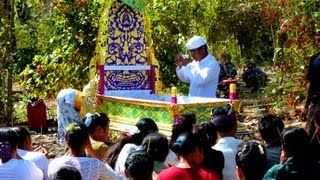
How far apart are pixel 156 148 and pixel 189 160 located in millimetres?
356

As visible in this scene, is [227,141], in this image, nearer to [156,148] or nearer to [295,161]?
[156,148]

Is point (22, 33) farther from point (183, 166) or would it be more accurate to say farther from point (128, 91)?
point (183, 166)

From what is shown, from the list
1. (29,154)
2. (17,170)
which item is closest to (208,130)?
(29,154)

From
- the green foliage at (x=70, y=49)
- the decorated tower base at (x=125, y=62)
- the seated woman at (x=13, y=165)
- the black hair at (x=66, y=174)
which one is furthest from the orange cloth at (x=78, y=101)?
the black hair at (x=66, y=174)

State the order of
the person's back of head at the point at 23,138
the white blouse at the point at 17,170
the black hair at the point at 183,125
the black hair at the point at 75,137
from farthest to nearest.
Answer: the black hair at the point at 183,125
the person's back of head at the point at 23,138
the black hair at the point at 75,137
the white blouse at the point at 17,170

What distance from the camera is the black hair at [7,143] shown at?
4.11 m

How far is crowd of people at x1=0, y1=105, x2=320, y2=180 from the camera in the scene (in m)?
3.69

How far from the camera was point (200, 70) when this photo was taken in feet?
25.2

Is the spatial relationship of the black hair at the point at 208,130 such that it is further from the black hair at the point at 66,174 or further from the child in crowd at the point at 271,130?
the black hair at the point at 66,174

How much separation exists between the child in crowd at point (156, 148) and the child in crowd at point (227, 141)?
21.3 inches

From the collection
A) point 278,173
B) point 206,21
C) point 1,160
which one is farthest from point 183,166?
point 206,21

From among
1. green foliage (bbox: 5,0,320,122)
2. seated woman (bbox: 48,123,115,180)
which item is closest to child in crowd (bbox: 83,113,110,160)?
seated woman (bbox: 48,123,115,180)

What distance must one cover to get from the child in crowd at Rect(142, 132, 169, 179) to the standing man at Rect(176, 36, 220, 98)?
11.4 feet

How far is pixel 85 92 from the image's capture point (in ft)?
26.9
